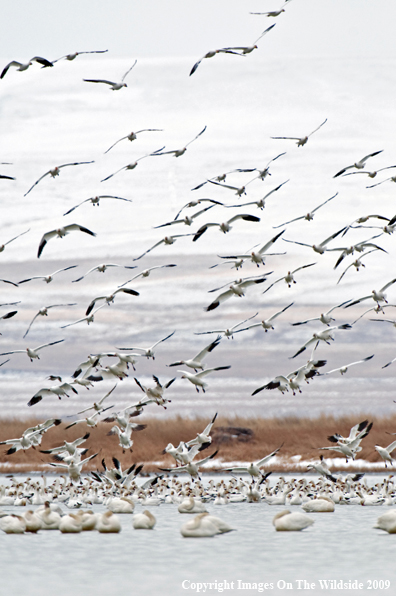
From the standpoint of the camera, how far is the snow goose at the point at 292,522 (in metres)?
21.2

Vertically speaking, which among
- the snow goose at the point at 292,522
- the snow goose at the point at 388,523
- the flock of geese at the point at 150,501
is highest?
the snow goose at the point at 388,523

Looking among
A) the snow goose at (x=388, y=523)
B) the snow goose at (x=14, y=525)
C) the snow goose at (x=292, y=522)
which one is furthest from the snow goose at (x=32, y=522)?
the snow goose at (x=388, y=523)

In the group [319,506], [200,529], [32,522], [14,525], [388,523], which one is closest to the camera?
[200,529]

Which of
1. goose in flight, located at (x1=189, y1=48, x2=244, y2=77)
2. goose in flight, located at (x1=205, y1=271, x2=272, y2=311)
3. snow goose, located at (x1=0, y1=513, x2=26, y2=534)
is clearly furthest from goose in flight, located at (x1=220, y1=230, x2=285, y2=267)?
Result: snow goose, located at (x1=0, y1=513, x2=26, y2=534)

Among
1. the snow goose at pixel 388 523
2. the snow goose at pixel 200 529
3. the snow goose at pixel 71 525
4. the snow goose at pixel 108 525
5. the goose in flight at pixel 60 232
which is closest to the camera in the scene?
the snow goose at pixel 200 529

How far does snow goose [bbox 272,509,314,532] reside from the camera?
21.2 m

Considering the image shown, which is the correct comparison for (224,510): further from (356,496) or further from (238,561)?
(238,561)

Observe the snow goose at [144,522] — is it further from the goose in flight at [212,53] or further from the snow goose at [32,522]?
the goose in flight at [212,53]

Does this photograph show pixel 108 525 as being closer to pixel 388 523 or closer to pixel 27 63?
pixel 388 523

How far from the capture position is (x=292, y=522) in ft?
69.9

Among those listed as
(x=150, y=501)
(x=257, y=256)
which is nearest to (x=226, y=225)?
(x=257, y=256)

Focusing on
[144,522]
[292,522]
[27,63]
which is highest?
[27,63]

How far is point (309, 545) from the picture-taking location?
19188mm

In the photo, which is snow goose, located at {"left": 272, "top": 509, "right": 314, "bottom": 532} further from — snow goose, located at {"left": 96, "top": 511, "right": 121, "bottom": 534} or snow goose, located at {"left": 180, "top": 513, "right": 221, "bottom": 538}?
snow goose, located at {"left": 96, "top": 511, "right": 121, "bottom": 534}
